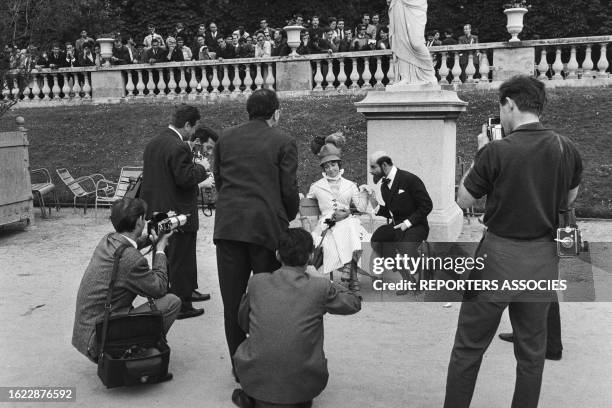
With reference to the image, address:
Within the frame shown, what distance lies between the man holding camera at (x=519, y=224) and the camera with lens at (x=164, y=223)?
222 cm

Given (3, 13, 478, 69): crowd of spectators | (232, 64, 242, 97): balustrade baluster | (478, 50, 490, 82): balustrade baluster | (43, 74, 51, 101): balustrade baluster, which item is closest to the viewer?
(478, 50, 490, 82): balustrade baluster

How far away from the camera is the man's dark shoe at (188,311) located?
20.5ft

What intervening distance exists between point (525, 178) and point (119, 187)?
9.12 m

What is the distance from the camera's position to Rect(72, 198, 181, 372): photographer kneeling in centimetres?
460

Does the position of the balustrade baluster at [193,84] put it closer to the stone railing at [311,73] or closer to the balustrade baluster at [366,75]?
the stone railing at [311,73]

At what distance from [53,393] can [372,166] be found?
3.70m

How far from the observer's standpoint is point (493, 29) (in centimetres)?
2634

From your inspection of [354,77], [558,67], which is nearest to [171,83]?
[354,77]

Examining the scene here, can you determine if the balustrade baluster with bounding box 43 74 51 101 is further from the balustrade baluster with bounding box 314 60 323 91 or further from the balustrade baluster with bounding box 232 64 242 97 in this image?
the balustrade baluster with bounding box 314 60 323 91

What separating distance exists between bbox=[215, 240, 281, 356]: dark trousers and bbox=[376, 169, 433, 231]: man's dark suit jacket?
8.32 ft

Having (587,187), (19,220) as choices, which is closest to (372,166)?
(587,187)

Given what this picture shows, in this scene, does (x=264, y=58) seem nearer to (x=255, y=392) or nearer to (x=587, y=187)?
(x=587, y=187)

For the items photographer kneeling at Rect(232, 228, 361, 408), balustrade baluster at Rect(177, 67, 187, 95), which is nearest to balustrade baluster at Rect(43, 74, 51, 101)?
balustrade baluster at Rect(177, 67, 187, 95)

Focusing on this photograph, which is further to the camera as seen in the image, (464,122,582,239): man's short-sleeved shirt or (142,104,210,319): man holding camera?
(142,104,210,319): man holding camera
